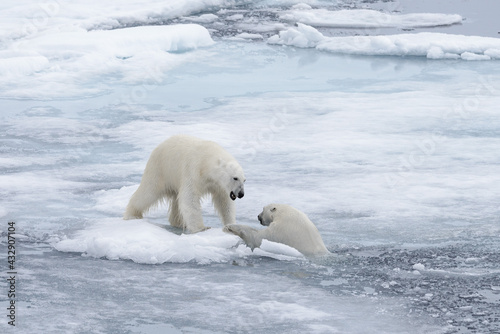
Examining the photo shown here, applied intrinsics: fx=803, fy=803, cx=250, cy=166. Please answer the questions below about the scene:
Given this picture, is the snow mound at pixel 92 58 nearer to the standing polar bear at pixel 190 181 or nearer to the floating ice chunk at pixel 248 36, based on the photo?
the floating ice chunk at pixel 248 36

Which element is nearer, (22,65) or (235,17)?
(22,65)

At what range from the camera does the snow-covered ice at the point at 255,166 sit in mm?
4207

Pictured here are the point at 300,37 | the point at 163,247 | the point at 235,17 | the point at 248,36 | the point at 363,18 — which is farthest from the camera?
the point at 363,18

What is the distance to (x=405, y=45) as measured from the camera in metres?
14.1

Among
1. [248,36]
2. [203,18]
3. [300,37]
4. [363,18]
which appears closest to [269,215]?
[300,37]

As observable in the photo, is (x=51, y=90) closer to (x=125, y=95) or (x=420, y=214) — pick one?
(x=125, y=95)

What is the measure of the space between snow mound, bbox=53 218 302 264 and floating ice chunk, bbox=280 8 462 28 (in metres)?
12.7

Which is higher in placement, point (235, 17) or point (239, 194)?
point (235, 17)

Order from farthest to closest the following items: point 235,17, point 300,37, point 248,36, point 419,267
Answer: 1. point 235,17
2. point 248,36
3. point 300,37
4. point 419,267

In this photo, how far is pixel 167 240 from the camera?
501 cm

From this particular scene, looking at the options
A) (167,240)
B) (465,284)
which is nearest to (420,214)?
(465,284)

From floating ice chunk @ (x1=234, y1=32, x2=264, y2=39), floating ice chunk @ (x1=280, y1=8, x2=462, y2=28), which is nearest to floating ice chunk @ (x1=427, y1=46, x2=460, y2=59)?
floating ice chunk @ (x1=280, y1=8, x2=462, y2=28)

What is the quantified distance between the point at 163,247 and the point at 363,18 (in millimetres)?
13716

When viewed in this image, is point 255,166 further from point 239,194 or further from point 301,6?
point 301,6
